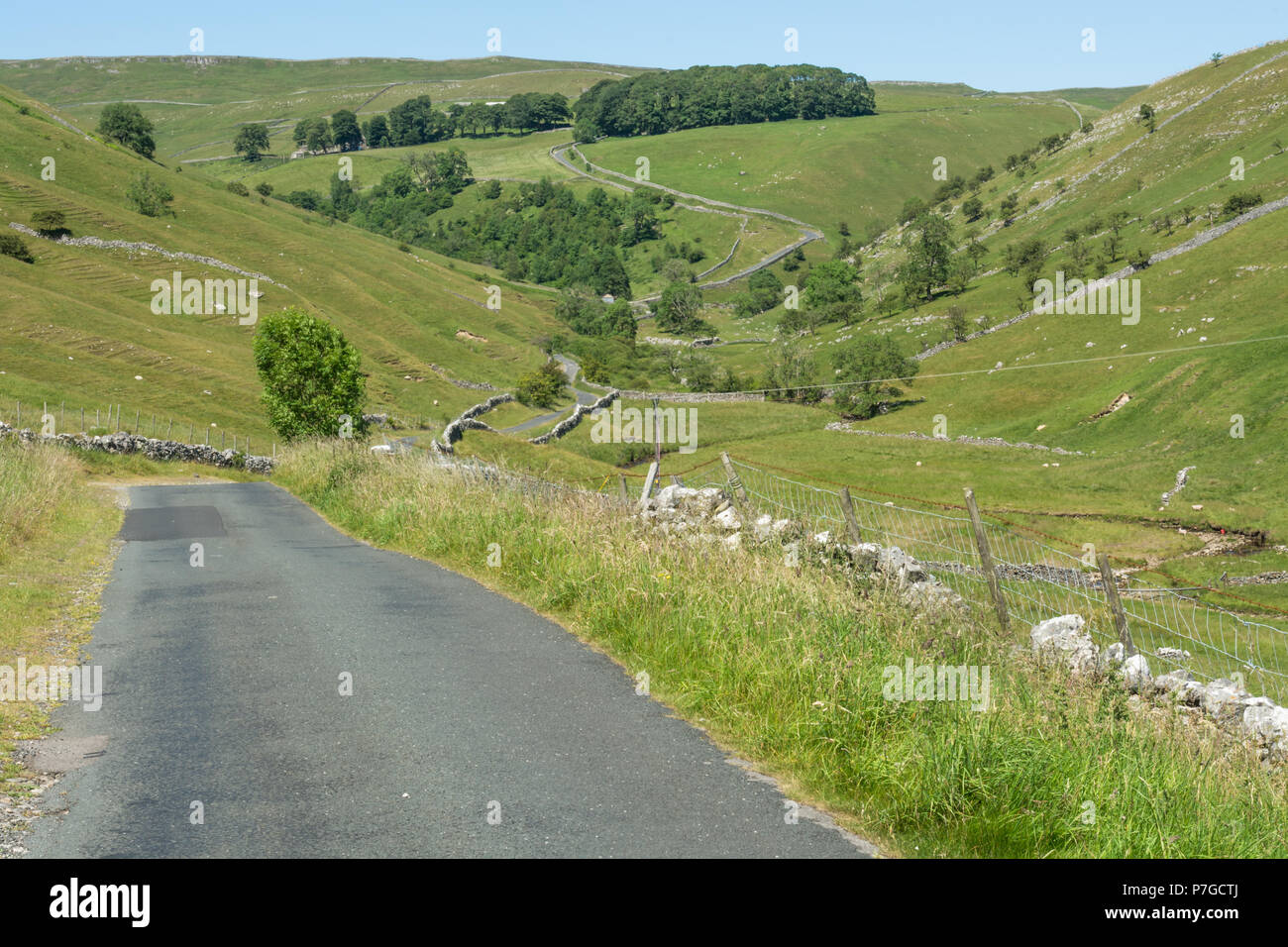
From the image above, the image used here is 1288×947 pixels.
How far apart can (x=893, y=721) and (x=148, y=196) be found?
418ft

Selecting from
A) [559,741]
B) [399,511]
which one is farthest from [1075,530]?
[559,741]

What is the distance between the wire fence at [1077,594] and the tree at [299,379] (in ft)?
90.9

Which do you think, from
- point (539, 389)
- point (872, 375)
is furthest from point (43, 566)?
point (539, 389)

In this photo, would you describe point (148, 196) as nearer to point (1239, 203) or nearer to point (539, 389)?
point (539, 389)

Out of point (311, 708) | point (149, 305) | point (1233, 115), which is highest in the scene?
point (1233, 115)

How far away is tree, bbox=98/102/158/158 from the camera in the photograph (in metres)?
162

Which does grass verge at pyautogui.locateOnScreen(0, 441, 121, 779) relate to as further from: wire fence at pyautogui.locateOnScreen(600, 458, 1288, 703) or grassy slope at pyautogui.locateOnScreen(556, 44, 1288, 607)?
grassy slope at pyautogui.locateOnScreen(556, 44, 1288, 607)

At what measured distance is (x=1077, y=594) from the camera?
78.7 feet

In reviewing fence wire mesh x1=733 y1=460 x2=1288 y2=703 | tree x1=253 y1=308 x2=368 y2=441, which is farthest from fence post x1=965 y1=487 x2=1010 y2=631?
tree x1=253 y1=308 x2=368 y2=441

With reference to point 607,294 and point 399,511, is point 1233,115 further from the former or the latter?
point 399,511

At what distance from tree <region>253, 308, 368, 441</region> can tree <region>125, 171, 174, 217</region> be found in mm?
68718

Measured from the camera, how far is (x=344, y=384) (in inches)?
2318

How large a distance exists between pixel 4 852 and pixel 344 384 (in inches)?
2177
